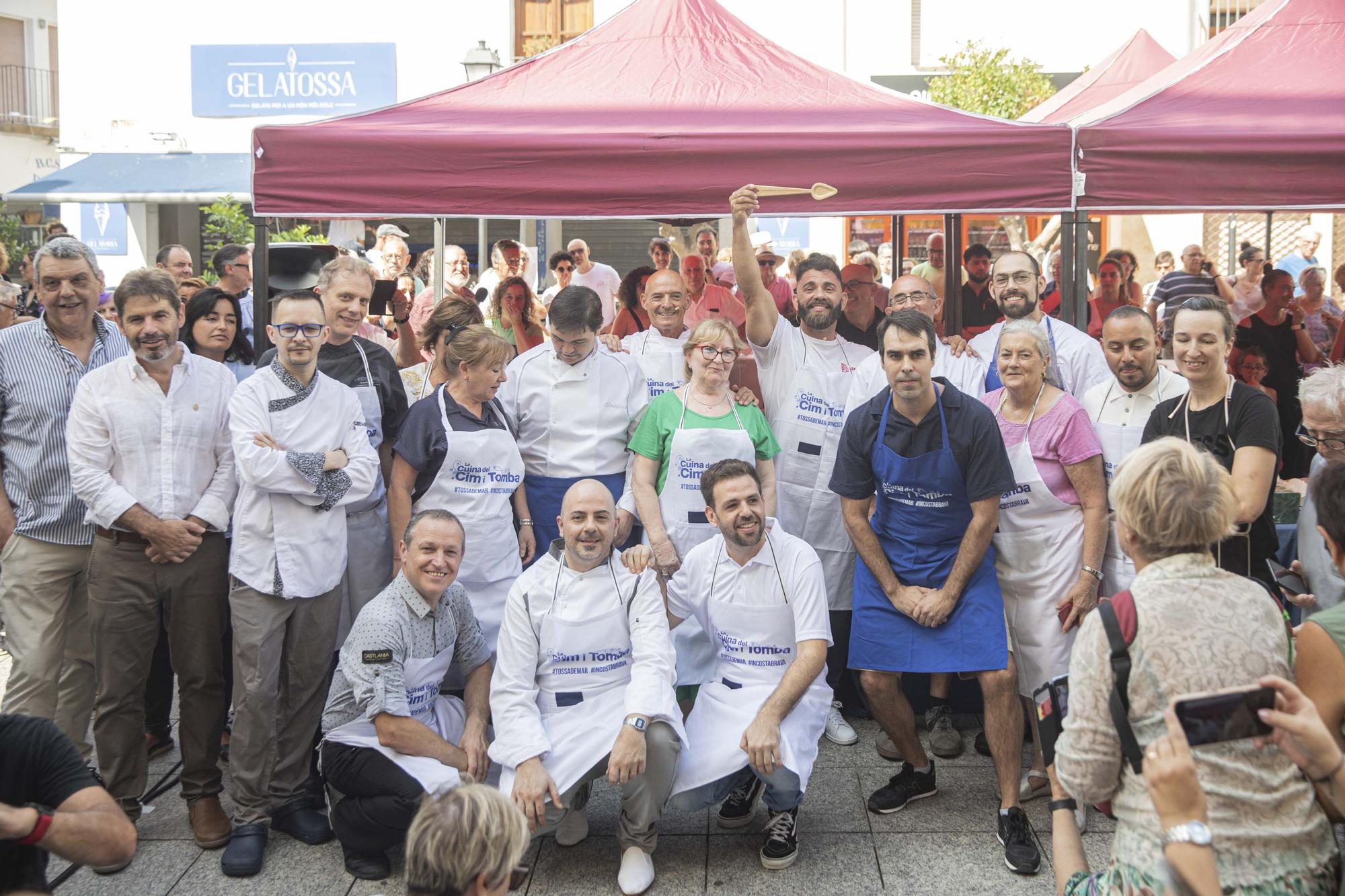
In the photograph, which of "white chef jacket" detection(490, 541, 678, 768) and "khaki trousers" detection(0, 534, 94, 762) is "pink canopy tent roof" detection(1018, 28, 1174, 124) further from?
"khaki trousers" detection(0, 534, 94, 762)

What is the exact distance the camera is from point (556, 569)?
152 inches

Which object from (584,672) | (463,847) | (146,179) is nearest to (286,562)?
(584,672)

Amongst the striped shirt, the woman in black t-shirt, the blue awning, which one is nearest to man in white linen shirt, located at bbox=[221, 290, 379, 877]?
the striped shirt

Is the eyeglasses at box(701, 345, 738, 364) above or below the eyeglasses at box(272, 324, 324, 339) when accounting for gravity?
below

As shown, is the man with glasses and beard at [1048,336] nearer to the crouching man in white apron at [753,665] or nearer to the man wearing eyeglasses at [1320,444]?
the man wearing eyeglasses at [1320,444]

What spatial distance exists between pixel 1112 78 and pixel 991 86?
7.06 m

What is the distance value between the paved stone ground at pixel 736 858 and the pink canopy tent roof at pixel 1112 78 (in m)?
5.42

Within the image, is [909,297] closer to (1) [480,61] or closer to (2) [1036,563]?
(2) [1036,563]

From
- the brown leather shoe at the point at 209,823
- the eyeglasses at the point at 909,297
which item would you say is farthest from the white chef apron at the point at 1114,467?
the brown leather shoe at the point at 209,823

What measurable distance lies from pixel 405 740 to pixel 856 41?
16974 mm

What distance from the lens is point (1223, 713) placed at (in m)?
1.96

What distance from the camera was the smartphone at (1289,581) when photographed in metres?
3.25

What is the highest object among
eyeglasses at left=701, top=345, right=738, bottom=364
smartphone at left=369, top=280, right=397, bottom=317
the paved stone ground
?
smartphone at left=369, top=280, right=397, bottom=317

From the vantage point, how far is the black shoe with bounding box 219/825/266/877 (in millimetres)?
3654
